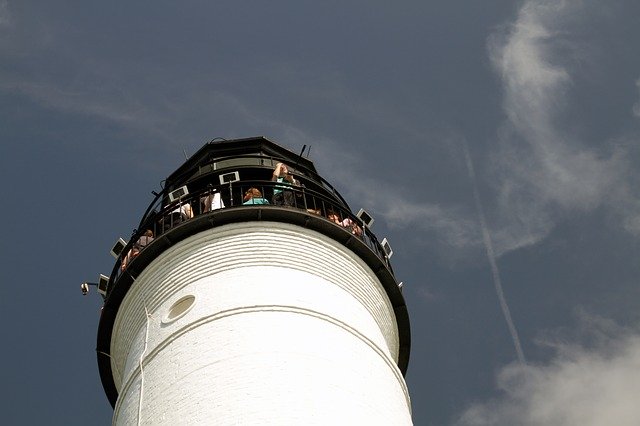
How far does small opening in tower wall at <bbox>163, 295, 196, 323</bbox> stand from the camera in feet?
64.3

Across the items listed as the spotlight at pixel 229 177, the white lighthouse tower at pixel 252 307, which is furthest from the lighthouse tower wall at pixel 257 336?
the spotlight at pixel 229 177

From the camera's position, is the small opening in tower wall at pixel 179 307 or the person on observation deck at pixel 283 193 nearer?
the small opening in tower wall at pixel 179 307

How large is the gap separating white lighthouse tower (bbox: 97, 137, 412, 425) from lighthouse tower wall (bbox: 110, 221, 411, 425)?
0.03 m

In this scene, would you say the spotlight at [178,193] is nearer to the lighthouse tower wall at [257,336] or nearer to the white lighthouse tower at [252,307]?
the white lighthouse tower at [252,307]

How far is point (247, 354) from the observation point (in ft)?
57.8

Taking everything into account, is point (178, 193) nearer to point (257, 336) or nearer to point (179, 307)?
point (179, 307)

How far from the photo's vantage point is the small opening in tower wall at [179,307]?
19594 millimetres

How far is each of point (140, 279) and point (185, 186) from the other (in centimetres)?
283

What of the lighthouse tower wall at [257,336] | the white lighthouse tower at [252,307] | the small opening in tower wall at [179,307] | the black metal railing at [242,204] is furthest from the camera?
the black metal railing at [242,204]

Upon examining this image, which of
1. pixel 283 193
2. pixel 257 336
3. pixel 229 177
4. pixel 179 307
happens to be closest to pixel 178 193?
pixel 229 177

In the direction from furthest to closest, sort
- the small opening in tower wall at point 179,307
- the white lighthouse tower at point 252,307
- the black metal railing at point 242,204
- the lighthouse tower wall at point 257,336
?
the black metal railing at point 242,204
the small opening in tower wall at point 179,307
the white lighthouse tower at point 252,307
the lighthouse tower wall at point 257,336

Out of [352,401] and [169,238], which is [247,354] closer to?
[352,401]

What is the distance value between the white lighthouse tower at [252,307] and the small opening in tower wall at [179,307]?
3 centimetres

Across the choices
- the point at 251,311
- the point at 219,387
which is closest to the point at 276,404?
the point at 219,387
